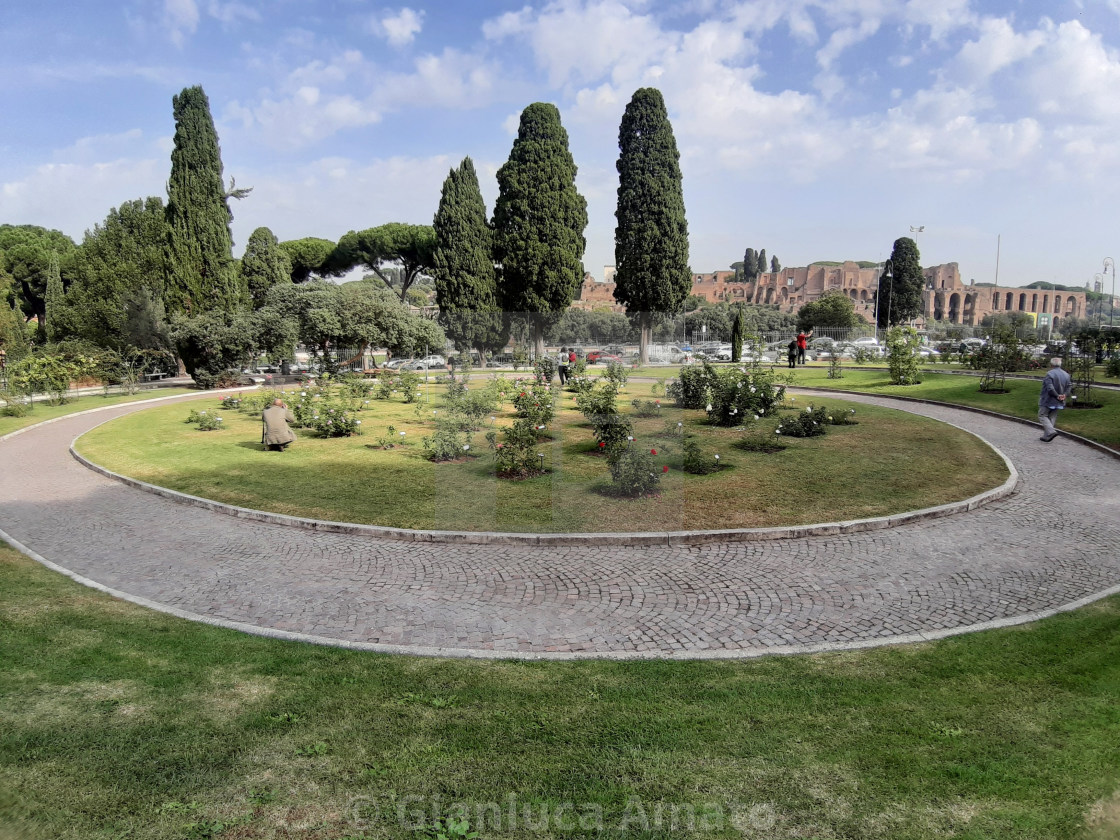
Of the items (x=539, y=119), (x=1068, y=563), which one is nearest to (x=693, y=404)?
(x=1068, y=563)

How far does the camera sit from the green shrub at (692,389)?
712 inches

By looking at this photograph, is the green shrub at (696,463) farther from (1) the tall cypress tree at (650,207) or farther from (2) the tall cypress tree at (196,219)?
(1) the tall cypress tree at (650,207)

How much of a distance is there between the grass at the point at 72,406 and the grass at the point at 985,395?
25.5 metres

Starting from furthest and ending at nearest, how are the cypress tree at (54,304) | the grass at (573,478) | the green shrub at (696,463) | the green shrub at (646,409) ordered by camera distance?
the cypress tree at (54,304) → the green shrub at (646,409) → the green shrub at (696,463) → the grass at (573,478)

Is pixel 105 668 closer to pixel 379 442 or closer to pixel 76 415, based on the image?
pixel 379 442

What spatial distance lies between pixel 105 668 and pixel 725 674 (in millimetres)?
4290

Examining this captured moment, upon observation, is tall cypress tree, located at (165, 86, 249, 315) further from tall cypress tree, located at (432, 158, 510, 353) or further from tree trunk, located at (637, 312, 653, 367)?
tree trunk, located at (637, 312, 653, 367)

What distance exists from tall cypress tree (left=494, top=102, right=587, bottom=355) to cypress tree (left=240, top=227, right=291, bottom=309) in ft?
53.1

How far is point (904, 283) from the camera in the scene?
219 feet

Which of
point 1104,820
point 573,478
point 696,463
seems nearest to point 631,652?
point 1104,820

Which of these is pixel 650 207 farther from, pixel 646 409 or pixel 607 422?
pixel 607 422

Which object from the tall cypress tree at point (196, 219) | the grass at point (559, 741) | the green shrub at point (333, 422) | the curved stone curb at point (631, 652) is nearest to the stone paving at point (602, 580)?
the curved stone curb at point (631, 652)

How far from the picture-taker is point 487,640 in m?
5.23

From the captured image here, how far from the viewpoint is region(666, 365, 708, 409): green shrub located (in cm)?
1809
